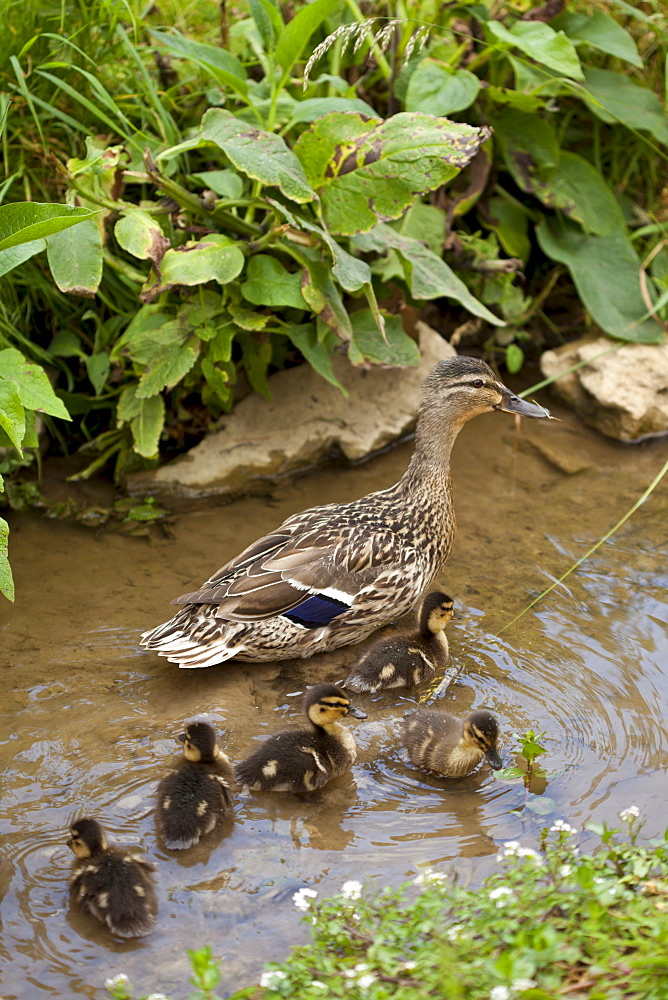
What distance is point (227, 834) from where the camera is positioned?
3021 millimetres

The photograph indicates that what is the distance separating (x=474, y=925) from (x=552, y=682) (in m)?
1.41

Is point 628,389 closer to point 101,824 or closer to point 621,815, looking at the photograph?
point 621,815

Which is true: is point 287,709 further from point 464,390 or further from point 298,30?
point 298,30

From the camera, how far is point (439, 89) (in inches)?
205

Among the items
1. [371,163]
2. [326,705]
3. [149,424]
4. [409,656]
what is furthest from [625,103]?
[326,705]

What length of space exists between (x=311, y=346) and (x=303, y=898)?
271cm

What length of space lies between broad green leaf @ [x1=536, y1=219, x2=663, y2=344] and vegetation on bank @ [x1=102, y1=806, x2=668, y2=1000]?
357 centimetres

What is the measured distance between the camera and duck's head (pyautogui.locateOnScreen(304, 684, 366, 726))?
3242 mm

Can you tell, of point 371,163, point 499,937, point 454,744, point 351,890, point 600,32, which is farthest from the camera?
point 600,32

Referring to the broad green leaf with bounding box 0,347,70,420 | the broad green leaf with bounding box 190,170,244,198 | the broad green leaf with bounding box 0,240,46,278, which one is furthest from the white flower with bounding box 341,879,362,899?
the broad green leaf with bounding box 190,170,244,198

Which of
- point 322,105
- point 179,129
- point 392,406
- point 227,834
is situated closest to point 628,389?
point 392,406

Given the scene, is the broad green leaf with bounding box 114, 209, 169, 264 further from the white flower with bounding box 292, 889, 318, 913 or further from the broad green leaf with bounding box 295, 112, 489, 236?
the white flower with bounding box 292, 889, 318, 913

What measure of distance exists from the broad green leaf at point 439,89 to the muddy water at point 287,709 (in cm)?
178

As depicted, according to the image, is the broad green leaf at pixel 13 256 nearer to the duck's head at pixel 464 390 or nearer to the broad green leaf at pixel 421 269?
the broad green leaf at pixel 421 269
